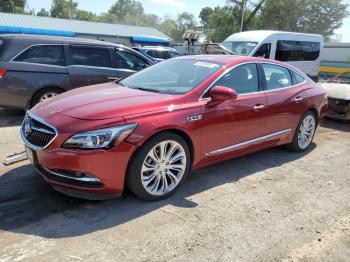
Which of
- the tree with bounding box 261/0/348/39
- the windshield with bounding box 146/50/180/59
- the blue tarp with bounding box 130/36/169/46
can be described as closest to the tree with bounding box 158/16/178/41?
the tree with bounding box 261/0/348/39

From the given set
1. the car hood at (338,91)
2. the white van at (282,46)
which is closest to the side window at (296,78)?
the car hood at (338,91)

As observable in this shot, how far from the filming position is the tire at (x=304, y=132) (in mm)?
5523

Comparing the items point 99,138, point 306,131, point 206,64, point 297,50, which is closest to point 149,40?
point 297,50

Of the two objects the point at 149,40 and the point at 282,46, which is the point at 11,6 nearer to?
the point at 149,40

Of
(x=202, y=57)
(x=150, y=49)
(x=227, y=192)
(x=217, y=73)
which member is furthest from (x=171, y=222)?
(x=150, y=49)

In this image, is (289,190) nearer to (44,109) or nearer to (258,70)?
(258,70)

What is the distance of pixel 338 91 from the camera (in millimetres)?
8281

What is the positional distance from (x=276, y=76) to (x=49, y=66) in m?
4.40

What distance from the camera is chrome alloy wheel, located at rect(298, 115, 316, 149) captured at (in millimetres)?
5609

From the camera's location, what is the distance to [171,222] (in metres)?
3.32

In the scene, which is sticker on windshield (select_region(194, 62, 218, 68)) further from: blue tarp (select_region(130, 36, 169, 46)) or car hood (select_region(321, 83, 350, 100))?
blue tarp (select_region(130, 36, 169, 46))

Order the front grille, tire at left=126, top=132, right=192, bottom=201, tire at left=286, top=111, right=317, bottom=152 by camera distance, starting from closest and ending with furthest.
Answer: the front grille, tire at left=126, top=132, right=192, bottom=201, tire at left=286, top=111, right=317, bottom=152

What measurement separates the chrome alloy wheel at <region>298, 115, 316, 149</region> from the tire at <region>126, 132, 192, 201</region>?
254 centimetres

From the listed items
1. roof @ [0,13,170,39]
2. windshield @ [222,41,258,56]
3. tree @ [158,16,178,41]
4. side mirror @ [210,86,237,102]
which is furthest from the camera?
tree @ [158,16,178,41]
